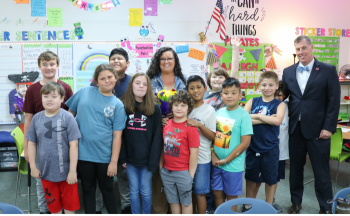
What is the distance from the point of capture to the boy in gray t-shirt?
169 centimetres

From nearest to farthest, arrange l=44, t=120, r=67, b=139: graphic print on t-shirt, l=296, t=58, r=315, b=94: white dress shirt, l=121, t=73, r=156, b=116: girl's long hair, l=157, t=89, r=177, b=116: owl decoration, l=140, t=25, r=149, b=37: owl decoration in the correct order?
l=44, t=120, r=67, b=139: graphic print on t-shirt < l=121, t=73, r=156, b=116: girl's long hair < l=157, t=89, r=177, b=116: owl decoration < l=296, t=58, r=315, b=94: white dress shirt < l=140, t=25, r=149, b=37: owl decoration

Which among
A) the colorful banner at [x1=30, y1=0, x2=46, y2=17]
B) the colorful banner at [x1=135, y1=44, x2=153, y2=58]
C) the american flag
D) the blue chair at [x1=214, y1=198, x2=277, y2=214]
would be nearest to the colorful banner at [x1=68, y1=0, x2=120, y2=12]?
the colorful banner at [x1=30, y1=0, x2=46, y2=17]

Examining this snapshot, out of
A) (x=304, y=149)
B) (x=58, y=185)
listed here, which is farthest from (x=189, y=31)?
(x=58, y=185)

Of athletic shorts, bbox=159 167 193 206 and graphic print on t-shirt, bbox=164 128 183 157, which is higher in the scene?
graphic print on t-shirt, bbox=164 128 183 157

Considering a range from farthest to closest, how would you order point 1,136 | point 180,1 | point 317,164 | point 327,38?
1. point 327,38
2. point 180,1
3. point 1,136
4. point 317,164

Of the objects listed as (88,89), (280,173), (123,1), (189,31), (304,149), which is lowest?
(280,173)

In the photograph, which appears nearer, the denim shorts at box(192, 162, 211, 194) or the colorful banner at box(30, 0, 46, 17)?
the denim shorts at box(192, 162, 211, 194)

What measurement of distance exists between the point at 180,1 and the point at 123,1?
878 mm

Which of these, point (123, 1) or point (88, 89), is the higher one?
point (123, 1)

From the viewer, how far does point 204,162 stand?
185 centimetres

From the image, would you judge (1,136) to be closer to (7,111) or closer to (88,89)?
(7,111)

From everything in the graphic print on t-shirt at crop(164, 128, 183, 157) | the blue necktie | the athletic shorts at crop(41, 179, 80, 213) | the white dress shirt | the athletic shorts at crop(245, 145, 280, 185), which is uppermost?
the blue necktie

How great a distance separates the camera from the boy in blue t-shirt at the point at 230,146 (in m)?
1.84

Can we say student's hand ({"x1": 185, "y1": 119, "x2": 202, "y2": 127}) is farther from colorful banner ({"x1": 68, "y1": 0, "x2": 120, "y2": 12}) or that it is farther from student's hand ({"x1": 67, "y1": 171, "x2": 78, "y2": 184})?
colorful banner ({"x1": 68, "y1": 0, "x2": 120, "y2": 12})
